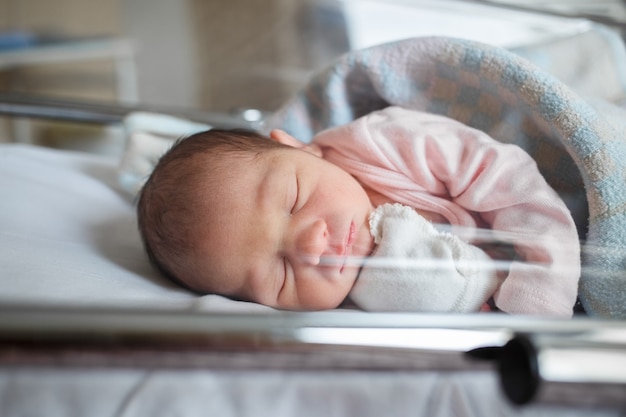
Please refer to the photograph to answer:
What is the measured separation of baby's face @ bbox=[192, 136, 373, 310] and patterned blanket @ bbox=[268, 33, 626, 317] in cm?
14

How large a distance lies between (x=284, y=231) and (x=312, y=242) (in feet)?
0.10

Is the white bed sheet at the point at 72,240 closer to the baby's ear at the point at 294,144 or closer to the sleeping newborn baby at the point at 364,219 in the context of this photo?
the sleeping newborn baby at the point at 364,219

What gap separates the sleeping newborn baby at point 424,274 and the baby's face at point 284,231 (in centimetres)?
1

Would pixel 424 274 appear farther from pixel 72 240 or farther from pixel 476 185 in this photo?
pixel 72 240

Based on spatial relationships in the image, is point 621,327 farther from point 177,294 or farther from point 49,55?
point 49,55

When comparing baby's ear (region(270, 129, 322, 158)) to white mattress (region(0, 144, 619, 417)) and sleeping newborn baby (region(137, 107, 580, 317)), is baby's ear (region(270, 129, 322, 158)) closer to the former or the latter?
sleeping newborn baby (region(137, 107, 580, 317))

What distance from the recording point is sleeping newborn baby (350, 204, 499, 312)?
1.32 feet

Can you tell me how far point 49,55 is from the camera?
1936mm

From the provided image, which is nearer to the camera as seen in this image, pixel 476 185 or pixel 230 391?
pixel 230 391

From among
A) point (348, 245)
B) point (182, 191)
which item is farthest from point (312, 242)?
point (182, 191)

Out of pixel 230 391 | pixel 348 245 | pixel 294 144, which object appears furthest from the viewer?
pixel 294 144

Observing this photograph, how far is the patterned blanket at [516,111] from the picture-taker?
460 millimetres

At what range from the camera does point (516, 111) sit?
57 cm

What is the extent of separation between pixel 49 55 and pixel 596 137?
5.78ft
